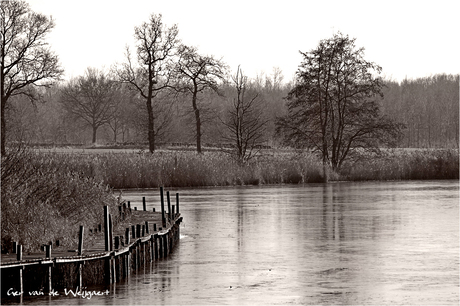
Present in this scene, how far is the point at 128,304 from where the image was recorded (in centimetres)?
1538

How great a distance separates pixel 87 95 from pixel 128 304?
87298 millimetres

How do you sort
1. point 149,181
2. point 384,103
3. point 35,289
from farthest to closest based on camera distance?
point 384,103 < point 149,181 < point 35,289

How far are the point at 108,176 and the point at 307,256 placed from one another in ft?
96.4

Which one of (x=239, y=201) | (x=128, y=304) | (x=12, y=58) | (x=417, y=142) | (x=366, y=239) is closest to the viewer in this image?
(x=128, y=304)

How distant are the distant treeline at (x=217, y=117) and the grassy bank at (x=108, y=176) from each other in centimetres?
2823

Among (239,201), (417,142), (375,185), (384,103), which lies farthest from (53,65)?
(384,103)

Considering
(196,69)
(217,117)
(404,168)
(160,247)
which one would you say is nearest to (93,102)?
(217,117)

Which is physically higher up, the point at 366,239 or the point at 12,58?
the point at 12,58

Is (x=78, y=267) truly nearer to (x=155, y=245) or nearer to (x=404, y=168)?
(x=155, y=245)

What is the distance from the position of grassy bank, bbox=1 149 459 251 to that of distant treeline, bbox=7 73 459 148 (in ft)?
92.6

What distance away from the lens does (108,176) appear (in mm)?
49688

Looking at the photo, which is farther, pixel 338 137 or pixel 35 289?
pixel 338 137

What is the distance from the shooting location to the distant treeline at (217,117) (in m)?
100

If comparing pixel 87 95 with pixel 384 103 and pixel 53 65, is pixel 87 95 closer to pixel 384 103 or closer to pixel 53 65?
pixel 53 65
